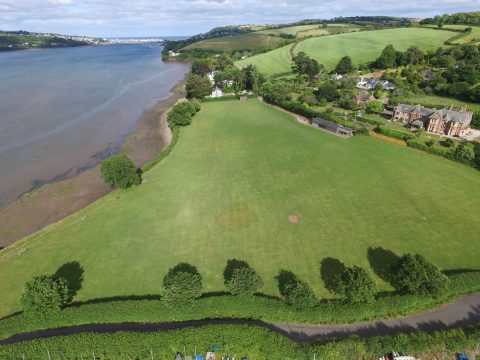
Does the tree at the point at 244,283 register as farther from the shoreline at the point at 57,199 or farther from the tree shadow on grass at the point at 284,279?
the shoreline at the point at 57,199

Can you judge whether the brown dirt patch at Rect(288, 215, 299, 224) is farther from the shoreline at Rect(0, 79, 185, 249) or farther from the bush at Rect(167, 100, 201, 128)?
the bush at Rect(167, 100, 201, 128)

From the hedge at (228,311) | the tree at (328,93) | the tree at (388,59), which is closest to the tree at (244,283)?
the hedge at (228,311)

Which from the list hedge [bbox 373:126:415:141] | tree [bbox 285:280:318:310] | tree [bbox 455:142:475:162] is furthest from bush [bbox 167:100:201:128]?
tree [bbox 455:142:475:162]

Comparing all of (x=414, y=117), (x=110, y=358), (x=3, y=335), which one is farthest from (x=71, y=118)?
(x=414, y=117)

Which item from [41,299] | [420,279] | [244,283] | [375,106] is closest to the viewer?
[41,299]

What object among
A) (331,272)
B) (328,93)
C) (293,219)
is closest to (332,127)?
(328,93)

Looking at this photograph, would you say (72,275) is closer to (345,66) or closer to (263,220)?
(263,220)

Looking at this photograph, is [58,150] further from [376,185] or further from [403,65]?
[403,65]
